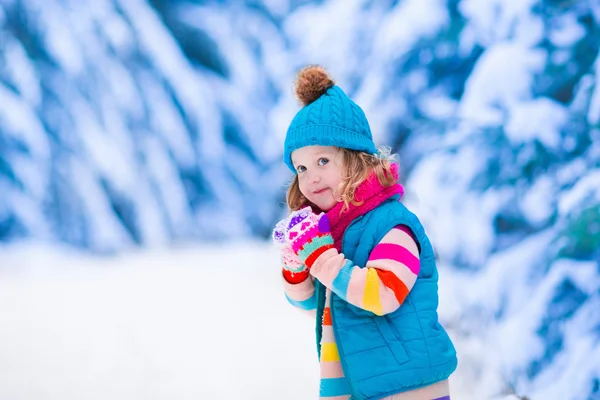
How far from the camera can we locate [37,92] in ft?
7.91

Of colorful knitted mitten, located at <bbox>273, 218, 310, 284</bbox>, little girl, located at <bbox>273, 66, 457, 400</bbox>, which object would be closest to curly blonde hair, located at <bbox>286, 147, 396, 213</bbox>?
little girl, located at <bbox>273, 66, 457, 400</bbox>

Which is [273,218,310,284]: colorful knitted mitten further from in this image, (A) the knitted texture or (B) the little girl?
(A) the knitted texture

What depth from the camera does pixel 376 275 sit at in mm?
1066

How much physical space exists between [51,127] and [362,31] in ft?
3.91

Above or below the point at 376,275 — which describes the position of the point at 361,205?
above

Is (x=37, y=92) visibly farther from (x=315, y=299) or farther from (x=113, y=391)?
(x=315, y=299)

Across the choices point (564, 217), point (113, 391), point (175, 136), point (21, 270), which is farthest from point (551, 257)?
point (21, 270)

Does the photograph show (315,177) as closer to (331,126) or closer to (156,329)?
(331,126)

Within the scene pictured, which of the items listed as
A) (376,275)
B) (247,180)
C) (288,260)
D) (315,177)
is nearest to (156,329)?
(247,180)

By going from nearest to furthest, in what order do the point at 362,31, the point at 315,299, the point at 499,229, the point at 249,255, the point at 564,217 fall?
the point at 315,299, the point at 564,217, the point at 499,229, the point at 362,31, the point at 249,255

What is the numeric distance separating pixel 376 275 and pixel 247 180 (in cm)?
144

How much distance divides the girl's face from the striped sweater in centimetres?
15

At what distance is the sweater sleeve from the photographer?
1.06 m

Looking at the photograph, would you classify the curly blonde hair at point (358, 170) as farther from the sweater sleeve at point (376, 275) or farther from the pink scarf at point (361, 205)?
the sweater sleeve at point (376, 275)
